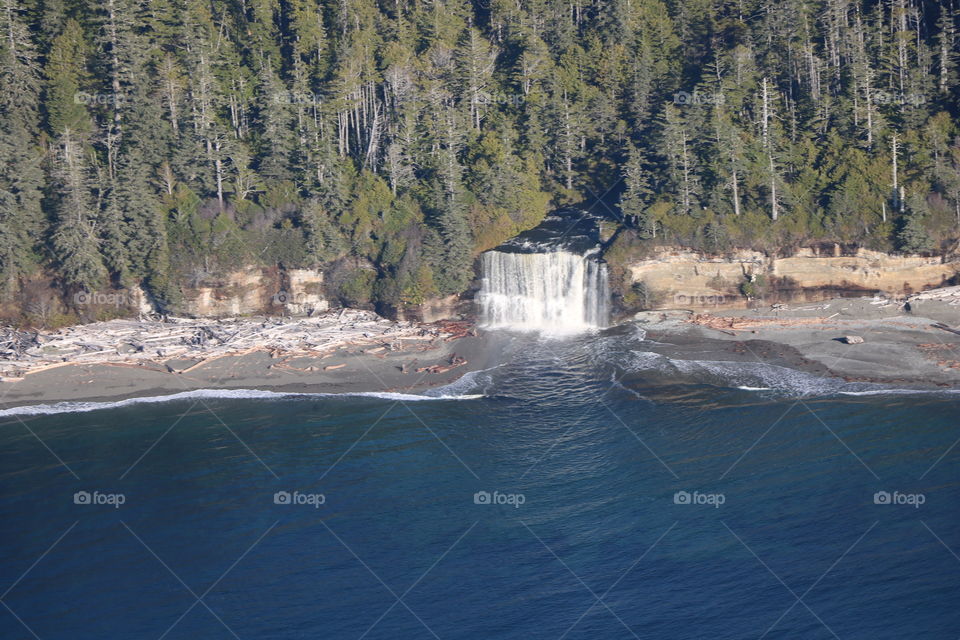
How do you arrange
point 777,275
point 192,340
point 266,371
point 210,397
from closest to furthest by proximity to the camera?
1. point 210,397
2. point 266,371
3. point 192,340
4. point 777,275

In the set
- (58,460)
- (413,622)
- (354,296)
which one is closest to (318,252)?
(354,296)

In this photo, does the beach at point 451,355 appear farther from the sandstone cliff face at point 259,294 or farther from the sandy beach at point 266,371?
the sandstone cliff face at point 259,294

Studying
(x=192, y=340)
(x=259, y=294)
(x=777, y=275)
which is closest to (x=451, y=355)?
(x=259, y=294)

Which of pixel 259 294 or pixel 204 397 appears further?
pixel 259 294

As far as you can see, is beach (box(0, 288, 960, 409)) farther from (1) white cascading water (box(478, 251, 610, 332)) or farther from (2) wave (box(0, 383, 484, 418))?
(1) white cascading water (box(478, 251, 610, 332))

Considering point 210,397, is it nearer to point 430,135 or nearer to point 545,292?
point 545,292

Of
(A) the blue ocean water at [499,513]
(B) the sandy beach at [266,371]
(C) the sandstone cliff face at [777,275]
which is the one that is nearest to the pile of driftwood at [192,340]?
(B) the sandy beach at [266,371]

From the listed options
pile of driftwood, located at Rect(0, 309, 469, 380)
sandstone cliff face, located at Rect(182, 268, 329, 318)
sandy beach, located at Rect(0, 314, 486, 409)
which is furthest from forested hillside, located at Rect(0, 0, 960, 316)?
sandy beach, located at Rect(0, 314, 486, 409)
